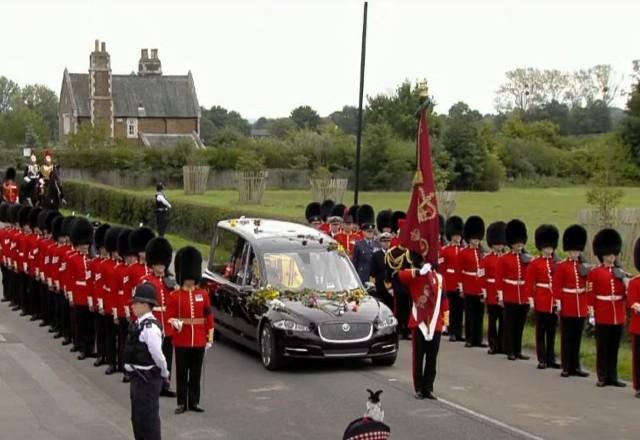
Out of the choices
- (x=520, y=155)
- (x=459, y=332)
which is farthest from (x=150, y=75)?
(x=459, y=332)

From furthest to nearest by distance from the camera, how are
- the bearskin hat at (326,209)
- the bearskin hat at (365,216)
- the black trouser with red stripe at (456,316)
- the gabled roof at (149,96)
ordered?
1. the gabled roof at (149,96)
2. the bearskin hat at (326,209)
3. the bearskin hat at (365,216)
4. the black trouser with red stripe at (456,316)

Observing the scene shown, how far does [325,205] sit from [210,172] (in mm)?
36946

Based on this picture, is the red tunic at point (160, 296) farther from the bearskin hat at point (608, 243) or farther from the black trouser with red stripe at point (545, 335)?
the bearskin hat at point (608, 243)

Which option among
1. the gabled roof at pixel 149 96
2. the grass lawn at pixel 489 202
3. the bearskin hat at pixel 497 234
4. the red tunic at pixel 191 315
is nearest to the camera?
the red tunic at pixel 191 315

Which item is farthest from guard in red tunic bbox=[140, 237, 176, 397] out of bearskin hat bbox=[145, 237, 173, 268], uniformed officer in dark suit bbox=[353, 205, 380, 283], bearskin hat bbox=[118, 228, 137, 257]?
uniformed officer in dark suit bbox=[353, 205, 380, 283]

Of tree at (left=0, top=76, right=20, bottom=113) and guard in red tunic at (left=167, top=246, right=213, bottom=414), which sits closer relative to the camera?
guard in red tunic at (left=167, top=246, right=213, bottom=414)

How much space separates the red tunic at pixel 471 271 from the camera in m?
16.7

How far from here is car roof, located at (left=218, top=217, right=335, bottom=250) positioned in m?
16.0

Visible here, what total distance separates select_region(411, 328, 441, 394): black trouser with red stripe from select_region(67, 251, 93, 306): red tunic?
195 inches

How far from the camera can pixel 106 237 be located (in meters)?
15.2

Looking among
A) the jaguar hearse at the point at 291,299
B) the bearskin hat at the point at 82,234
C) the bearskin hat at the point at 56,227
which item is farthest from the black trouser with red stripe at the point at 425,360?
the bearskin hat at the point at 56,227

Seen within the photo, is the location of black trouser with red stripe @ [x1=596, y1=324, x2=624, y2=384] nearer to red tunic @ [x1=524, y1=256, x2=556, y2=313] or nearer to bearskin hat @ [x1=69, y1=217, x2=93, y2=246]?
red tunic @ [x1=524, y1=256, x2=556, y2=313]

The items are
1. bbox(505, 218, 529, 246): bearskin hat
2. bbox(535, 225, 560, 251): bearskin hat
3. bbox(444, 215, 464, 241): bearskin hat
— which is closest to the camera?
bbox(535, 225, 560, 251): bearskin hat

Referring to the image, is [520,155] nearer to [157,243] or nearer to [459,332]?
[459,332]
